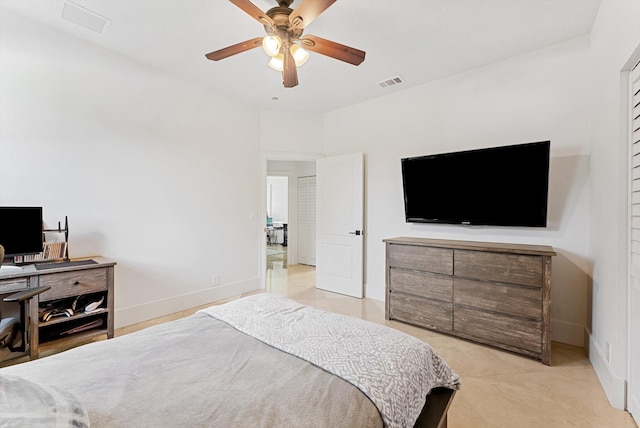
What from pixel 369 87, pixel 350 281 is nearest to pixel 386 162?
pixel 369 87

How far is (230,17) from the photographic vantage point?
244 cm

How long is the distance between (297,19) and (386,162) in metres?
2.45

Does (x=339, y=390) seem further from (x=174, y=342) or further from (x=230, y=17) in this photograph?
(x=230, y=17)

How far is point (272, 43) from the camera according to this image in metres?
2.11

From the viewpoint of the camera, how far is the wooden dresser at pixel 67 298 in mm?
2250

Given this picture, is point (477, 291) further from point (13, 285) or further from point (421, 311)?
point (13, 285)

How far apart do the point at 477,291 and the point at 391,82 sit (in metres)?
2.54

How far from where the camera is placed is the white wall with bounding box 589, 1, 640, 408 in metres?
1.89

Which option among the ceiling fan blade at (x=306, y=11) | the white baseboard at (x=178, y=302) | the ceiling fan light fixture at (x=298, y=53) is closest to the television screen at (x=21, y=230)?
the white baseboard at (x=178, y=302)

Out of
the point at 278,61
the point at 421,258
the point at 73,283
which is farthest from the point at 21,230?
the point at 421,258

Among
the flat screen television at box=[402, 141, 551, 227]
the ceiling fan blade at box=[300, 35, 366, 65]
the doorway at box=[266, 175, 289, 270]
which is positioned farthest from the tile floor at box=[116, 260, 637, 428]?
the doorway at box=[266, 175, 289, 270]

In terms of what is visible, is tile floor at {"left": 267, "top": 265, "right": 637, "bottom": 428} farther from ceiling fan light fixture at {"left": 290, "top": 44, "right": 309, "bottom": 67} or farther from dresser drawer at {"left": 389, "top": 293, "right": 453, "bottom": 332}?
ceiling fan light fixture at {"left": 290, "top": 44, "right": 309, "bottom": 67}

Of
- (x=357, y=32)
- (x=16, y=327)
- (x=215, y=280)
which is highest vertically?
(x=357, y=32)

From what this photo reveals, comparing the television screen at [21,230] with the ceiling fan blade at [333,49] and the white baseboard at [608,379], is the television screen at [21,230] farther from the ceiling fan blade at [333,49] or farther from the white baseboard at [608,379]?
the white baseboard at [608,379]
